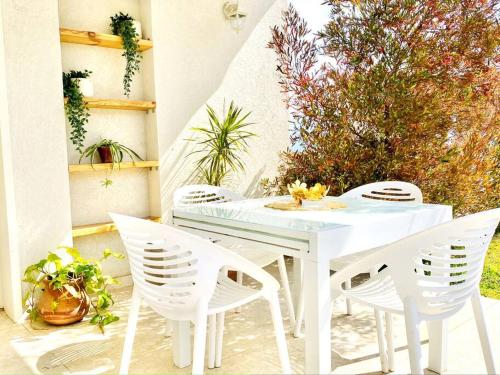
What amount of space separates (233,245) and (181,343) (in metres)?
0.71

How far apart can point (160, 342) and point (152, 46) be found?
2525 millimetres

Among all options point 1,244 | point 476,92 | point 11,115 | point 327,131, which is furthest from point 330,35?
point 1,244

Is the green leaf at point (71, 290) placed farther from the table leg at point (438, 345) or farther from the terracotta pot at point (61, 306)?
the table leg at point (438, 345)

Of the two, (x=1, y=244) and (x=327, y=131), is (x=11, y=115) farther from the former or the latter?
(x=327, y=131)

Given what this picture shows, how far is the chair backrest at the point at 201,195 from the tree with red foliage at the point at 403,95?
94cm

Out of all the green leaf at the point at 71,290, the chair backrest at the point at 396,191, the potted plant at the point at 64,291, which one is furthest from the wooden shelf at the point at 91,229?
the chair backrest at the point at 396,191

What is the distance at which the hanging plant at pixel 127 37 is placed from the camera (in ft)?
12.4

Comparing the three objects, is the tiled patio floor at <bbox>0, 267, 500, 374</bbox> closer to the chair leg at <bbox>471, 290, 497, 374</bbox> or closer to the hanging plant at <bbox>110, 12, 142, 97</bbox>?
the chair leg at <bbox>471, 290, 497, 374</bbox>

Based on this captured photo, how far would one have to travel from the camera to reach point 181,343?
2404 mm

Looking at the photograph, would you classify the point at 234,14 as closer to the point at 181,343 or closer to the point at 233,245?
the point at 233,245

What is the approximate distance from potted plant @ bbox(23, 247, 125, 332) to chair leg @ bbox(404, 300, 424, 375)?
2005 mm

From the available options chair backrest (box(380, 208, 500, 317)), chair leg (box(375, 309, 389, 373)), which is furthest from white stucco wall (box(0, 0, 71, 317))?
chair backrest (box(380, 208, 500, 317))

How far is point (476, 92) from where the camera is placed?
3.27 meters

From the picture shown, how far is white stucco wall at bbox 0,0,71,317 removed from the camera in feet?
10.3
